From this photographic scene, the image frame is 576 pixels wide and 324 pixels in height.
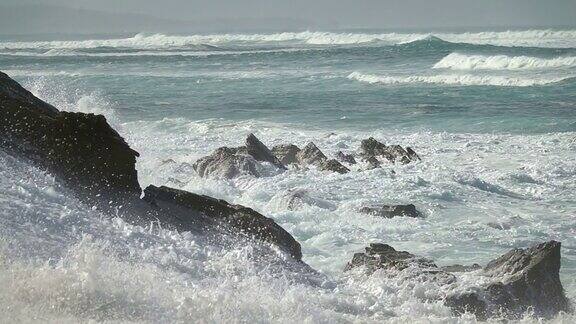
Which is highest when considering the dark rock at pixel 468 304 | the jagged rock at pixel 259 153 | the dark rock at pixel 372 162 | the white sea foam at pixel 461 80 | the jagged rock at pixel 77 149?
the jagged rock at pixel 77 149

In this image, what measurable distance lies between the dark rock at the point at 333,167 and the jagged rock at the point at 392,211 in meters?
3.44

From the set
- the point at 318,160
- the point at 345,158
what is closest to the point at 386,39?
the point at 345,158

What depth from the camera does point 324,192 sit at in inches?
515

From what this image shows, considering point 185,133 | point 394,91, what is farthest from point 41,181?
point 394,91

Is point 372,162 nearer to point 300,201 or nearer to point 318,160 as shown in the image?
point 318,160

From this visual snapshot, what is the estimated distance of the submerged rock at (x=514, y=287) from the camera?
7406mm

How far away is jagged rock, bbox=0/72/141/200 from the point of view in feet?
27.4

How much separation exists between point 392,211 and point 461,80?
1147 inches

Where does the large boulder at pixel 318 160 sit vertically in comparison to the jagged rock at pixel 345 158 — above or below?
above

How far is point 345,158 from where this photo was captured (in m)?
17.2

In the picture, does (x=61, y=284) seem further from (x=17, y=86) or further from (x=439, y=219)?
(x=439, y=219)

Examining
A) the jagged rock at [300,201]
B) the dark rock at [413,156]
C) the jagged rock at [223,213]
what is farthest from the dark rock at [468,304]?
the dark rock at [413,156]

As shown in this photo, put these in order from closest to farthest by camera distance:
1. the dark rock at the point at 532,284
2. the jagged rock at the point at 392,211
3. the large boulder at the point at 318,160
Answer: the dark rock at the point at 532,284 < the jagged rock at the point at 392,211 < the large boulder at the point at 318,160

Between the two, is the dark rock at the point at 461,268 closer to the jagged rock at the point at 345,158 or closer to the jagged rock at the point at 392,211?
the jagged rock at the point at 392,211
